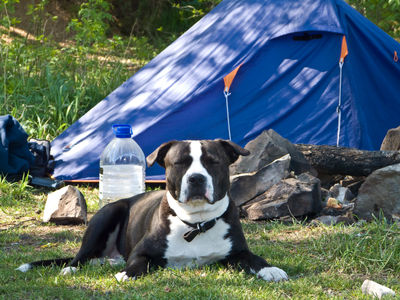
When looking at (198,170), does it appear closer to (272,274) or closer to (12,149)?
(272,274)

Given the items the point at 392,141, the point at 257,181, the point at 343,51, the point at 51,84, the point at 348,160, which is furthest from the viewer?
the point at 51,84

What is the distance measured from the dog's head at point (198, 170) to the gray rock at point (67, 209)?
5.32 ft

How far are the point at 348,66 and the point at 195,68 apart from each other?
148cm

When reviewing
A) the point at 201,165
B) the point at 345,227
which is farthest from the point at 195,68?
the point at 201,165

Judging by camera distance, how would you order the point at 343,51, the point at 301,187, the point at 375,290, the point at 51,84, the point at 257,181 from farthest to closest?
the point at 51,84 < the point at 343,51 < the point at 257,181 < the point at 301,187 < the point at 375,290

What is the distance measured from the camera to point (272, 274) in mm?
3299

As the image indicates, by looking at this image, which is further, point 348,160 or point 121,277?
point 348,160

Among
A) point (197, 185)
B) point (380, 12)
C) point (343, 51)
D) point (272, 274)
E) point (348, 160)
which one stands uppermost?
point (380, 12)

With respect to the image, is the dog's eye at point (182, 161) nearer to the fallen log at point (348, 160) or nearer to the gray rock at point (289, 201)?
the gray rock at point (289, 201)

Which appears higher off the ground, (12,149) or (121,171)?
(12,149)

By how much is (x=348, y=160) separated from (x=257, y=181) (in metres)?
0.82

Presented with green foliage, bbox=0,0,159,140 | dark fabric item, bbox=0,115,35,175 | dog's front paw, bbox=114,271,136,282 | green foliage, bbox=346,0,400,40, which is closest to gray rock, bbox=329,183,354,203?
dog's front paw, bbox=114,271,136,282

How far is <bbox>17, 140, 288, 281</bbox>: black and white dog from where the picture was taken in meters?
3.30

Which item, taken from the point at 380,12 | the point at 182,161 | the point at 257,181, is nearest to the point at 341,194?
the point at 257,181
